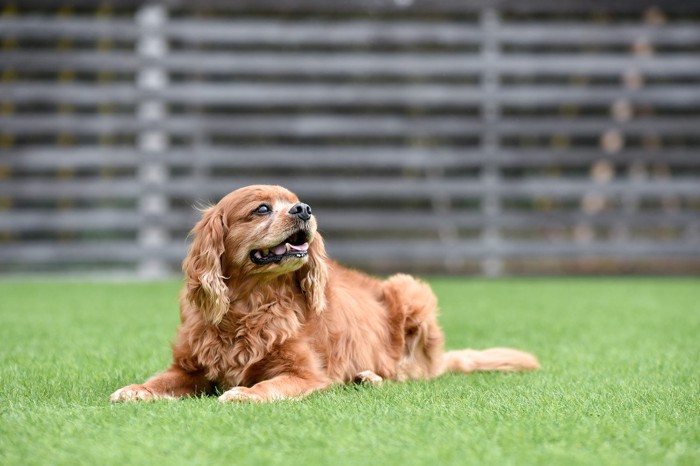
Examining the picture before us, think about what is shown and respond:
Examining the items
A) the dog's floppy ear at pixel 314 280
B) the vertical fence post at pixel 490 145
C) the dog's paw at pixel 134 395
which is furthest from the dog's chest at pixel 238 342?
the vertical fence post at pixel 490 145

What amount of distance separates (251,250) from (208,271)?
0.51 ft

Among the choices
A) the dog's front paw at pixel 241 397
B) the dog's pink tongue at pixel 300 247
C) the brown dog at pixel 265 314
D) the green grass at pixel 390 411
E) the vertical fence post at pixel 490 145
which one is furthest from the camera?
the vertical fence post at pixel 490 145

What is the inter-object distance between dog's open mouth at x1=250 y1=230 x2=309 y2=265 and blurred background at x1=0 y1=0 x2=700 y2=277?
4668 millimetres

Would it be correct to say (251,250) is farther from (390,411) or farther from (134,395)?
(390,411)

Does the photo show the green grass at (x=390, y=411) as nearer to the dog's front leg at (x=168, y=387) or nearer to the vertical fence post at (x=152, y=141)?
the dog's front leg at (x=168, y=387)

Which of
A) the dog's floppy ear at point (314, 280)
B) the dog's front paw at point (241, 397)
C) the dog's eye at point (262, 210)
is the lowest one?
the dog's front paw at point (241, 397)

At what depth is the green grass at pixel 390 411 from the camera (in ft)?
6.04

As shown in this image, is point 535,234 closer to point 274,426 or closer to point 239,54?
point 239,54

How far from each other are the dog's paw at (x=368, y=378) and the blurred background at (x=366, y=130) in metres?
4.60

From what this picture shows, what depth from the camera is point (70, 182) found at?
7.45 metres

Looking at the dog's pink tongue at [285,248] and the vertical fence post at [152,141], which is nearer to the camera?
the dog's pink tongue at [285,248]

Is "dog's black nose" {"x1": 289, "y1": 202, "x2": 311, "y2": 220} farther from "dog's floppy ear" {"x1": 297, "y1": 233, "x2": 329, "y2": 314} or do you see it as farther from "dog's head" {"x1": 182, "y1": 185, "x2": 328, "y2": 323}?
"dog's floppy ear" {"x1": 297, "y1": 233, "x2": 329, "y2": 314}

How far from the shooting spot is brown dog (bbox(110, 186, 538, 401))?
2.70m

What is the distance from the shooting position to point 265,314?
2773 mm
